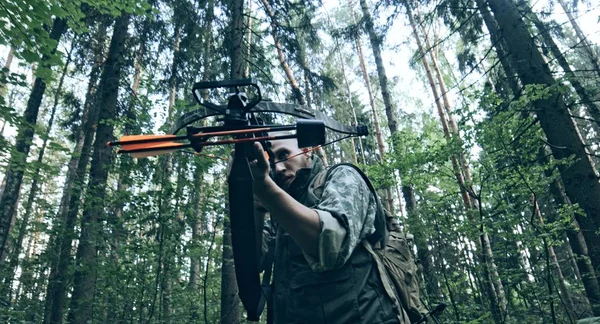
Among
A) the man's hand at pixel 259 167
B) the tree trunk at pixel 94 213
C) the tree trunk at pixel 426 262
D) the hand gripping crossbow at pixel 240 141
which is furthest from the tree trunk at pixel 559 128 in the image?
the tree trunk at pixel 94 213

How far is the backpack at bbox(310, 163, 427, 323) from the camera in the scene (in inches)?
66.7

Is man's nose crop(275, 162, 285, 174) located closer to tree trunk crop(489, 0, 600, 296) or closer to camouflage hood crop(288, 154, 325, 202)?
camouflage hood crop(288, 154, 325, 202)

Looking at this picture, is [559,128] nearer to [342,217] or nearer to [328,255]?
[342,217]

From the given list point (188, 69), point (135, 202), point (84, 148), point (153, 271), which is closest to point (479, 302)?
point (153, 271)

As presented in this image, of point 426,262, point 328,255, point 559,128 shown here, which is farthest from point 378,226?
point 426,262

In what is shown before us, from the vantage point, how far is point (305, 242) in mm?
1496

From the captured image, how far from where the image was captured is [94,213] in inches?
268

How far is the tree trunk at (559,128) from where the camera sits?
5168mm

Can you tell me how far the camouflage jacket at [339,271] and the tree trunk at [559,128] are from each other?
4655 mm

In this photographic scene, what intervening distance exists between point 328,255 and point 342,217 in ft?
0.56

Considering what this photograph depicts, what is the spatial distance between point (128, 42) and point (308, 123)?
10326 mm

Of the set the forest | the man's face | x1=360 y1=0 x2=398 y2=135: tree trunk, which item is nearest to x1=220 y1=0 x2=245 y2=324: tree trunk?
the forest

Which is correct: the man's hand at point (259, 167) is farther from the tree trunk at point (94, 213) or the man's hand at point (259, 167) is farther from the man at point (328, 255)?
the tree trunk at point (94, 213)

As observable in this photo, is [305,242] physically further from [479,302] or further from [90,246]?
[479,302]
